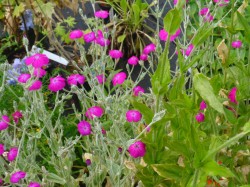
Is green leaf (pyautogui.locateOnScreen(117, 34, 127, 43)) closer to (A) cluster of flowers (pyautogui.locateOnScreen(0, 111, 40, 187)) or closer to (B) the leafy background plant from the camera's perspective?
(B) the leafy background plant

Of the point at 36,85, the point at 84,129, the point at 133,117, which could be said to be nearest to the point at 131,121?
the point at 133,117

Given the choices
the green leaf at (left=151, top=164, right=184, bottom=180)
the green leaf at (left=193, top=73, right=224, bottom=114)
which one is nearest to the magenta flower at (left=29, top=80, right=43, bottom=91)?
the green leaf at (left=151, top=164, right=184, bottom=180)

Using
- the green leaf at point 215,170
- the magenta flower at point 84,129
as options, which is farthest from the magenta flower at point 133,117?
the green leaf at point 215,170

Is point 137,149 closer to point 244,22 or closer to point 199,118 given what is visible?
point 199,118

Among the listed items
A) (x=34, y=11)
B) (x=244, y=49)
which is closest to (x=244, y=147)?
(x=244, y=49)

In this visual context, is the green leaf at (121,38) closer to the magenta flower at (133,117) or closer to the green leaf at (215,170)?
the magenta flower at (133,117)

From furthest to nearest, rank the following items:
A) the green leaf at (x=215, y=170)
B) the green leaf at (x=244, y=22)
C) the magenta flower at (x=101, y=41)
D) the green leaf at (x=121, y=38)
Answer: the green leaf at (x=121, y=38), the magenta flower at (x=101, y=41), the green leaf at (x=244, y=22), the green leaf at (x=215, y=170)

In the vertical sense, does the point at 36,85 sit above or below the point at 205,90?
below
